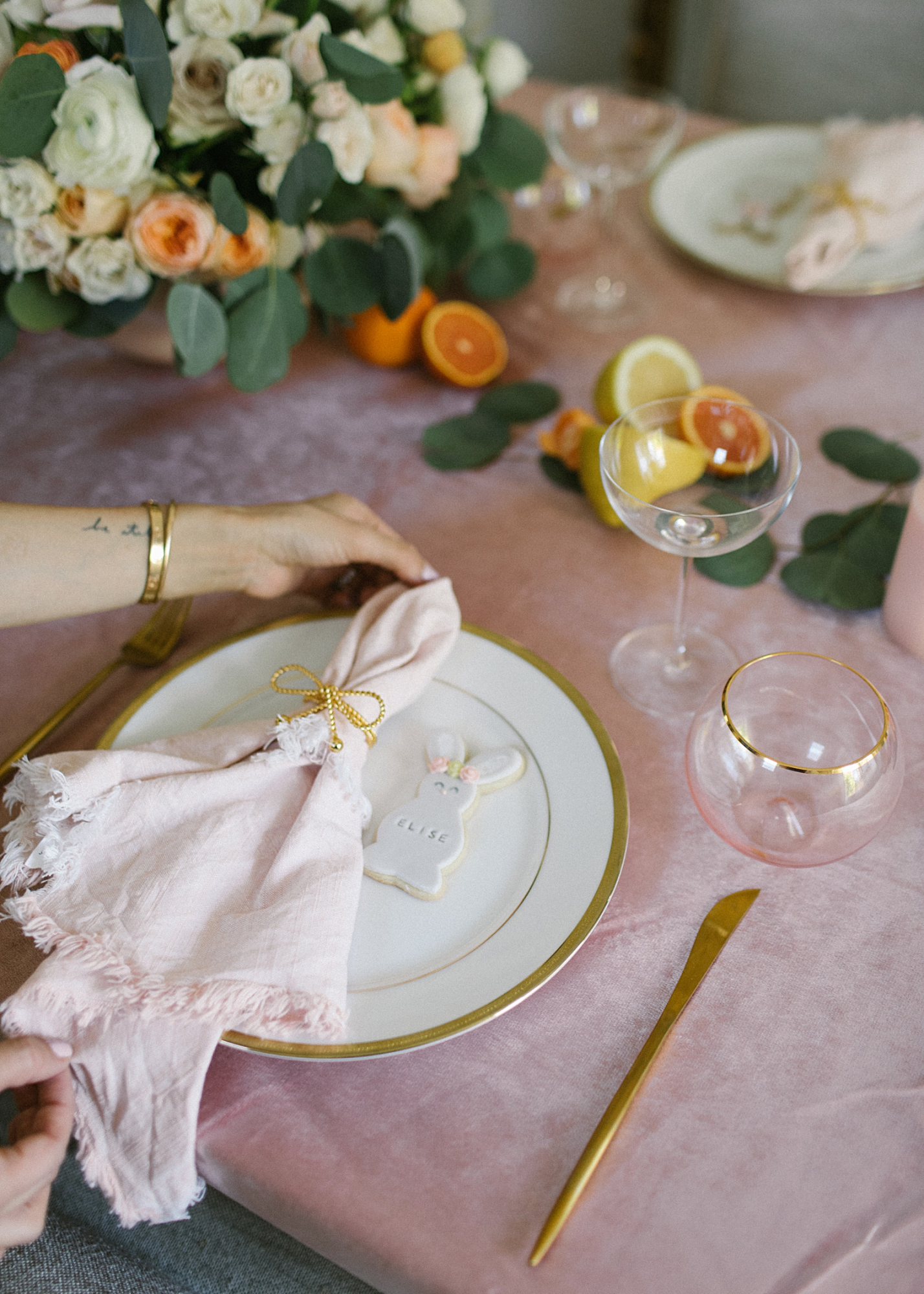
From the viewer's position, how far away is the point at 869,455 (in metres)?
0.95

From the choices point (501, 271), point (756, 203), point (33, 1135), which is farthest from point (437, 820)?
point (756, 203)

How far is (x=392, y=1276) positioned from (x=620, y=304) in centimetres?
104

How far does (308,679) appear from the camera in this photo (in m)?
0.76

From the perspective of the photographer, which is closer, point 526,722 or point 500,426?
point 526,722

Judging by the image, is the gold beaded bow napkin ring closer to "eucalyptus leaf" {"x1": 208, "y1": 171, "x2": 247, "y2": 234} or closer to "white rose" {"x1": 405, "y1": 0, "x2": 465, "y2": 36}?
"eucalyptus leaf" {"x1": 208, "y1": 171, "x2": 247, "y2": 234}

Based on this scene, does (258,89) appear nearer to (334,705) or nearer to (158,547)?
(158,547)

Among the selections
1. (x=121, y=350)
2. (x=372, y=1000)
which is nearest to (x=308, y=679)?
(x=372, y=1000)

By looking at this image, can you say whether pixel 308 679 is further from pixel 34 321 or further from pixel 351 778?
pixel 34 321

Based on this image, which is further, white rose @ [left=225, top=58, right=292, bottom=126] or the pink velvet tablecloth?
white rose @ [left=225, top=58, right=292, bottom=126]

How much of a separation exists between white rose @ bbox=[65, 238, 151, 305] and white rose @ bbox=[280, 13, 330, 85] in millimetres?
226

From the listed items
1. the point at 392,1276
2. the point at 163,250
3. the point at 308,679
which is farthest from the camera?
the point at 163,250

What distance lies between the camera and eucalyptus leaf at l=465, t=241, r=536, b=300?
119 cm

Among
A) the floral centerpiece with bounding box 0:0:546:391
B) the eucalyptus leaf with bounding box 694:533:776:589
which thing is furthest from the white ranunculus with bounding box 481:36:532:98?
the eucalyptus leaf with bounding box 694:533:776:589

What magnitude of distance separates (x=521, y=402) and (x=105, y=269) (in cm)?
44
